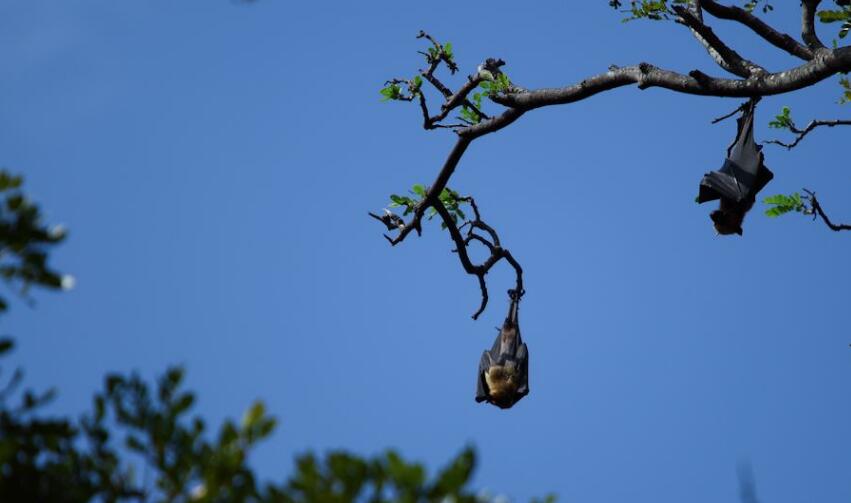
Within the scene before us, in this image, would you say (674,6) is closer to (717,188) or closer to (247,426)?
(717,188)

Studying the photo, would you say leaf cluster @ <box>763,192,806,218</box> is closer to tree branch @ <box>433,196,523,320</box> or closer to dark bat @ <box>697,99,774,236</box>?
dark bat @ <box>697,99,774,236</box>

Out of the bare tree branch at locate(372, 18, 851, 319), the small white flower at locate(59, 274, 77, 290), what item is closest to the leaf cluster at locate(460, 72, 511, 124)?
the bare tree branch at locate(372, 18, 851, 319)

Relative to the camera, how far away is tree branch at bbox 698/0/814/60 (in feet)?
28.9

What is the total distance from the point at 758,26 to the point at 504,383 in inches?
273

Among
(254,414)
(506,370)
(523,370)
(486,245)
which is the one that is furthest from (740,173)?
(254,414)

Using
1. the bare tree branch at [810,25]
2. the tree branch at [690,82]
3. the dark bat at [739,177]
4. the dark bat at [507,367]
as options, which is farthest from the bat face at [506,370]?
the bare tree branch at [810,25]

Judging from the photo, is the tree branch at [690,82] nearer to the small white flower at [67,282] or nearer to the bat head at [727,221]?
the bat head at [727,221]

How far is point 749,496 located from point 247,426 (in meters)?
1.89

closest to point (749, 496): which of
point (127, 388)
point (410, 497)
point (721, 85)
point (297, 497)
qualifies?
point (410, 497)

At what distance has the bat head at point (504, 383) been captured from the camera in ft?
47.5

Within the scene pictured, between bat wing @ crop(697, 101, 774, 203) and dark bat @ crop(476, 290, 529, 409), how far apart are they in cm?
332

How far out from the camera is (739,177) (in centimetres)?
1186

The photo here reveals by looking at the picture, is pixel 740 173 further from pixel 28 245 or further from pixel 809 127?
pixel 28 245

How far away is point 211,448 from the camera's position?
4.04 metres
